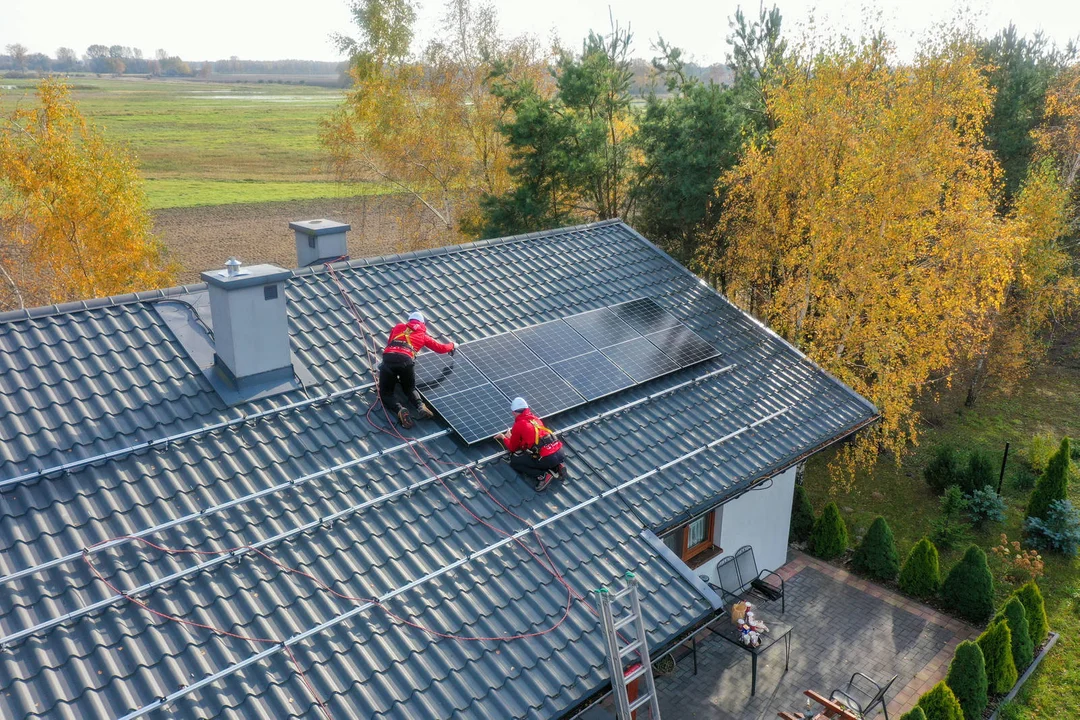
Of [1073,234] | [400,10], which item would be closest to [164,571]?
[400,10]

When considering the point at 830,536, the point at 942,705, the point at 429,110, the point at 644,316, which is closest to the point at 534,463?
the point at 644,316

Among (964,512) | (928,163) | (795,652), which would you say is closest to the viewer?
(795,652)

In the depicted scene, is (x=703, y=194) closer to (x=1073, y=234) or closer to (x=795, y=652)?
(x=795, y=652)

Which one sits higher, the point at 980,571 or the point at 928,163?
the point at 928,163

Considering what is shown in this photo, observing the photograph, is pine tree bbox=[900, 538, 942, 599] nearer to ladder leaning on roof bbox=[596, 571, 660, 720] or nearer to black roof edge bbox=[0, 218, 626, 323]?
ladder leaning on roof bbox=[596, 571, 660, 720]

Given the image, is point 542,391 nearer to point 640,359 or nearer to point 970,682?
point 640,359

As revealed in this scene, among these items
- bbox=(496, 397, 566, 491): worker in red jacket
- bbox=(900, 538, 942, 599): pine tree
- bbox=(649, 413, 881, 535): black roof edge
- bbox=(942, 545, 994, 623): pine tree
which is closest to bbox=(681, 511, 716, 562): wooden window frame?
bbox=(649, 413, 881, 535): black roof edge
